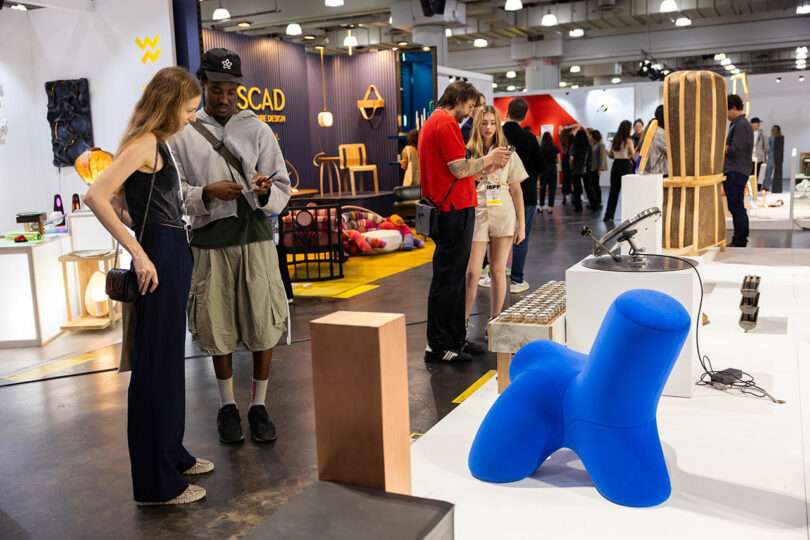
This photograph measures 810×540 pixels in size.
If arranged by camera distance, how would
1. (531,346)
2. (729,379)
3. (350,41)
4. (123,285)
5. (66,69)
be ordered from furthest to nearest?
(350,41) < (66,69) < (729,379) < (531,346) < (123,285)

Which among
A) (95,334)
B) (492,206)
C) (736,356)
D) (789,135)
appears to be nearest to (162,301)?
(492,206)

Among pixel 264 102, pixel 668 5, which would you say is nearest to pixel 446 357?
pixel 264 102

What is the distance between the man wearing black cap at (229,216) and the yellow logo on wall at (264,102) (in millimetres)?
8476

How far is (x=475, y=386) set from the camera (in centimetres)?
378

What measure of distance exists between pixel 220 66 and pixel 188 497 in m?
1.57

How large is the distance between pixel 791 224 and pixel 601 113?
1140cm

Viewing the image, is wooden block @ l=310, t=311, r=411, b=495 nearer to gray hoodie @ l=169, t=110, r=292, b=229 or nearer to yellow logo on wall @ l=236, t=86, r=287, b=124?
gray hoodie @ l=169, t=110, r=292, b=229

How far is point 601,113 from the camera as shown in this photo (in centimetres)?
2036

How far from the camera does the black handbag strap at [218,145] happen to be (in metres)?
2.93

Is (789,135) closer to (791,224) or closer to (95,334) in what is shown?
(791,224)

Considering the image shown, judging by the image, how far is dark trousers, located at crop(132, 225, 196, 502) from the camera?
2439mm

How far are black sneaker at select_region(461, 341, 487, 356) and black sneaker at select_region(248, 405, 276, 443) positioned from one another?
147 cm

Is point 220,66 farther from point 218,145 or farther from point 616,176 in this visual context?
point 616,176

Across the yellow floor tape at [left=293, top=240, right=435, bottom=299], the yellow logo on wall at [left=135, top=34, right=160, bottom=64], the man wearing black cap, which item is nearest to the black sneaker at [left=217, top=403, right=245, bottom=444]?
the man wearing black cap
